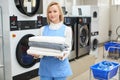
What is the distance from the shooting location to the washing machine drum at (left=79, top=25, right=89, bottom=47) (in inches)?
199

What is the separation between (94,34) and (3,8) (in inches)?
128

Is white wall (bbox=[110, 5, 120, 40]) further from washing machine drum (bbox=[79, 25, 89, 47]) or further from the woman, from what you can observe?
the woman

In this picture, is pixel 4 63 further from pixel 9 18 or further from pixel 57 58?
pixel 57 58

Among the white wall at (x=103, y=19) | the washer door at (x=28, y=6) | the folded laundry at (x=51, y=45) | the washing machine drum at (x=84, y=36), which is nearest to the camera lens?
the folded laundry at (x=51, y=45)

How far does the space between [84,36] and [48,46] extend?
3.45 m

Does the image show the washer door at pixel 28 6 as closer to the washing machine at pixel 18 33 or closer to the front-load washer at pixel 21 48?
the washing machine at pixel 18 33

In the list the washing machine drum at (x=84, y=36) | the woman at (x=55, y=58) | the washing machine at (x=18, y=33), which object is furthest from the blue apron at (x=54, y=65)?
the washing machine drum at (x=84, y=36)

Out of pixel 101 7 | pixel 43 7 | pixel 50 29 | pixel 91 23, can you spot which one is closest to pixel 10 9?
pixel 43 7

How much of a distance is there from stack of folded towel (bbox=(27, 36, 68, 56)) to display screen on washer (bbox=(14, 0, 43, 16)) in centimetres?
139

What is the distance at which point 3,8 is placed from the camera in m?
3.05

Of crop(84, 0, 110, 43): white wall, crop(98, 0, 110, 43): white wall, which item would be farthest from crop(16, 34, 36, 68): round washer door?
crop(98, 0, 110, 43): white wall

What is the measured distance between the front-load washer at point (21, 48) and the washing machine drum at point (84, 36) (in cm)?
171

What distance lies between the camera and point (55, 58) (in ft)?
6.48

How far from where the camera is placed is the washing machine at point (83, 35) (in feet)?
16.1
